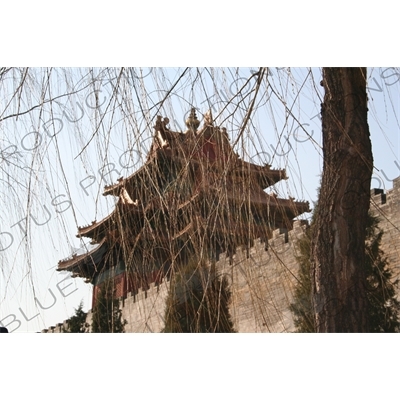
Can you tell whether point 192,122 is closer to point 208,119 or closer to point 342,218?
point 208,119

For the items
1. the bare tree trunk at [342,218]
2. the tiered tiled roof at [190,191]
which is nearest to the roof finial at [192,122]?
the tiered tiled roof at [190,191]

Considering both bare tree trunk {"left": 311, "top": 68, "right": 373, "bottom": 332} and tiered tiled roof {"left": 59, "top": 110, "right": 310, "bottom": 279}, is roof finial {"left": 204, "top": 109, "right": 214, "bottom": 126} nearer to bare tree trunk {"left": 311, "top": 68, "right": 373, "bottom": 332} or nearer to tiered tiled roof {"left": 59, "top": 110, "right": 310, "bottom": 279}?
tiered tiled roof {"left": 59, "top": 110, "right": 310, "bottom": 279}

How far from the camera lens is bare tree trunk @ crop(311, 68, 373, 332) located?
1061 millimetres

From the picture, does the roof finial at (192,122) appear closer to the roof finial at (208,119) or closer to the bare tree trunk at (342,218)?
the roof finial at (208,119)

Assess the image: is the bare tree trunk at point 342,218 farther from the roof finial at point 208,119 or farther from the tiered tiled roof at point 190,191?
the roof finial at point 208,119

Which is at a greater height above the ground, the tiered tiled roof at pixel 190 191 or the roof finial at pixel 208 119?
the roof finial at pixel 208 119

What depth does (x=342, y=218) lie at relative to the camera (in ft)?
3.56

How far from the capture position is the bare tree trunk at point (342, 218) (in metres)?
1.06

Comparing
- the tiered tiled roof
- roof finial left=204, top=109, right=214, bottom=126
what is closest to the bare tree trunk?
the tiered tiled roof

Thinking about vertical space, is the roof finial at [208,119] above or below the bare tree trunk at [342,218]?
above

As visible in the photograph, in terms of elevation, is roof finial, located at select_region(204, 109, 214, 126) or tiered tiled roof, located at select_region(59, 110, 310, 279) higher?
roof finial, located at select_region(204, 109, 214, 126)

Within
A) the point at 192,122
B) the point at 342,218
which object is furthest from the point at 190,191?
the point at 342,218

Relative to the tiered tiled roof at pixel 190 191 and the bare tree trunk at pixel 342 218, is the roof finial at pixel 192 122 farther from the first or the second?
the bare tree trunk at pixel 342 218
